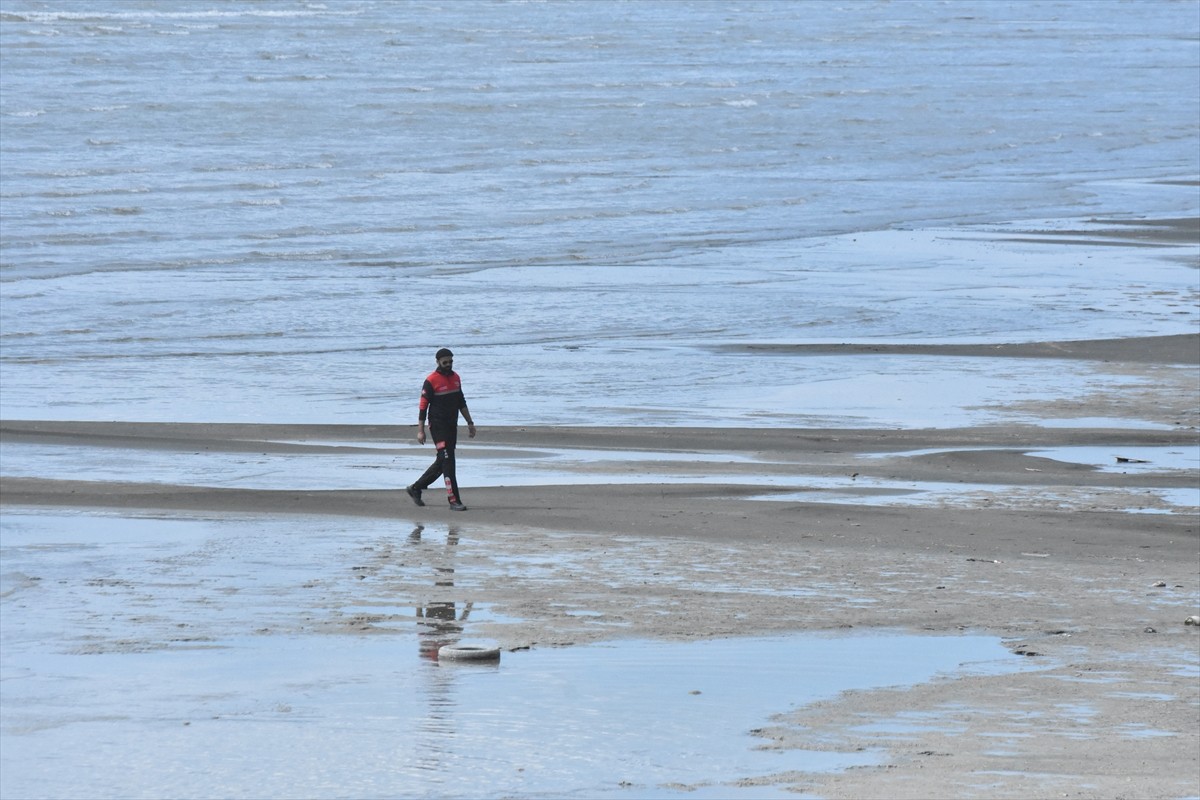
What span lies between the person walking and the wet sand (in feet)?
0.56

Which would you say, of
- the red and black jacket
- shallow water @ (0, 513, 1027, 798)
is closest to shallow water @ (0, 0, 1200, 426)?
the red and black jacket

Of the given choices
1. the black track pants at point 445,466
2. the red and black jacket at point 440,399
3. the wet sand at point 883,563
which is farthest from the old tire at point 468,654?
the red and black jacket at point 440,399

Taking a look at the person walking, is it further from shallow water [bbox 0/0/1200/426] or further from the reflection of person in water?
shallow water [bbox 0/0/1200/426]

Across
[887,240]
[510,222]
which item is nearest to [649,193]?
[510,222]

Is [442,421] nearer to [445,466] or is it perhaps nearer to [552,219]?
[445,466]

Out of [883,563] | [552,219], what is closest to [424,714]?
[883,563]

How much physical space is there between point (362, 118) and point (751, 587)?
44.7 m

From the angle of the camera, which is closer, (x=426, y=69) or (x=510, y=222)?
(x=510, y=222)

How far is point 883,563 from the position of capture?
13.0m

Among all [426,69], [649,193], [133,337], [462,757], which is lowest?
[462,757]

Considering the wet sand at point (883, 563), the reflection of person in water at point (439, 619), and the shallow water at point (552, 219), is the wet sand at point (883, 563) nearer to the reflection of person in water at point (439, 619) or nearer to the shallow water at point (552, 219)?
the reflection of person in water at point (439, 619)

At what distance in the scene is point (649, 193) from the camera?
41500 mm

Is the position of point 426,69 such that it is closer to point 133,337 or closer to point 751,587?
point 133,337

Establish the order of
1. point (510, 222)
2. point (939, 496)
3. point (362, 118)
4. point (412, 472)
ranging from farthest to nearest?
point (362, 118) → point (510, 222) → point (412, 472) → point (939, 496)
